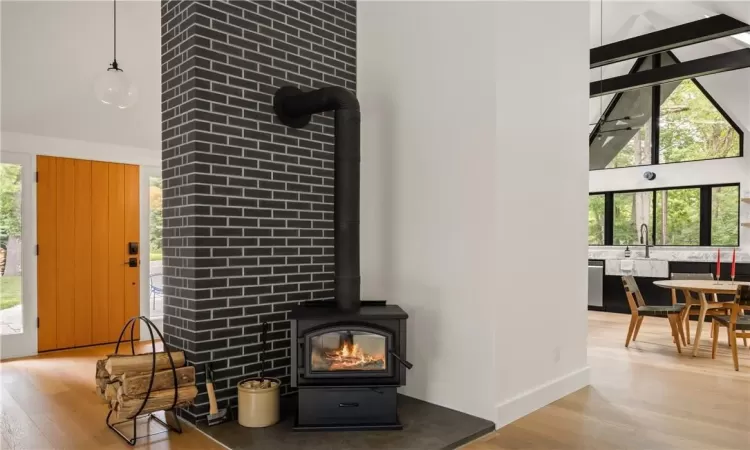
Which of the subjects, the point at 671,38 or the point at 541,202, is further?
the point at 671,38

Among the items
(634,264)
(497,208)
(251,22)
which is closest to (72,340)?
(251,22)

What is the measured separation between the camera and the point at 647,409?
3463 millimetres

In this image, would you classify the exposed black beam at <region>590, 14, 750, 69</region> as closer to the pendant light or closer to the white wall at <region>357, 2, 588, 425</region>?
the white wall at <region>357, 2, 588, 425</region>

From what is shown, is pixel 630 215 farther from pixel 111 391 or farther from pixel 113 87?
pixel 111 391

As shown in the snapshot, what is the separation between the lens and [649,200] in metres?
8.15

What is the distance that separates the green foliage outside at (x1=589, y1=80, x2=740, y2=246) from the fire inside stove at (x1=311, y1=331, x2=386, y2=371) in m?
6.54

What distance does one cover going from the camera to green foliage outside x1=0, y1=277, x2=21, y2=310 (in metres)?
5.11

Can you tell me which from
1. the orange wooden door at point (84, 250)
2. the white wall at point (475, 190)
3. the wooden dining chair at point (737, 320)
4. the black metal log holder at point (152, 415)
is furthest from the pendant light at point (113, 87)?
the wooden dining chair at point (737, 320)

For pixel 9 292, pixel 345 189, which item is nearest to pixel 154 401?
pixel 345 189

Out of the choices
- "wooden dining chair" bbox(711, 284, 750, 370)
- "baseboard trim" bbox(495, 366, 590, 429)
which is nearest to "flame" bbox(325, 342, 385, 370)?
"baseboard trim" bbox(495, 366, 590, 429)

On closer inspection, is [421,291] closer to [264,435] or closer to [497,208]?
[497,208]

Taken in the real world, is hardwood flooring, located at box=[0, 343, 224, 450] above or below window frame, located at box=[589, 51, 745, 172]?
below

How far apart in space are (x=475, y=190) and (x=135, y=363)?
222 centimetres

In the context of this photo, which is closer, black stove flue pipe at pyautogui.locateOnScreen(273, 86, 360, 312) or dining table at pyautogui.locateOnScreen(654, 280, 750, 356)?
black stove flue pipe at pyautogui.locateOnScreen(273, 86, 360, 312)
